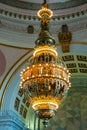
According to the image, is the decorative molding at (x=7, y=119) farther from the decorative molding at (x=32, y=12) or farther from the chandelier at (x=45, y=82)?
the chandelier at (x=45, y=82)

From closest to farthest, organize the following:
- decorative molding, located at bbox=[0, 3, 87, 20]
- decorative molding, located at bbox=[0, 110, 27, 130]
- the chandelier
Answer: the chandelier, decorative molding, located at bbox=[0, 110, 27, 130], decorative molding, located at bbox=[0, 3, 87, 20]

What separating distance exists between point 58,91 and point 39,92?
1.31ft

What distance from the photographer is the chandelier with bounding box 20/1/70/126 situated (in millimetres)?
7066

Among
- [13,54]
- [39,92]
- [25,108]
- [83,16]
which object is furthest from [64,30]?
[39,92]

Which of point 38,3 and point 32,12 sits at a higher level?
point 38,3

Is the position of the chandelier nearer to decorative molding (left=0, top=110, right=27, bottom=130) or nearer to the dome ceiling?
decorative molding (left=0, top=110, right=27, bottom=130)

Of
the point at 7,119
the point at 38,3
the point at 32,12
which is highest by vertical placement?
the point at 38,3

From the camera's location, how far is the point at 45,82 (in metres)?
7.06

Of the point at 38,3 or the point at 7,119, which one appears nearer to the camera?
the point at 7,119

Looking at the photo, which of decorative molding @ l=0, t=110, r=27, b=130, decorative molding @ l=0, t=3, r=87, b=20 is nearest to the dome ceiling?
decorative molding @ l=0, t=3, r=87, b=20

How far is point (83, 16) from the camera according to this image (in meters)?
10.5

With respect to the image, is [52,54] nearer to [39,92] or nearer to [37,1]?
[39,92]

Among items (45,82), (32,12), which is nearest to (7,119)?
(32,12)

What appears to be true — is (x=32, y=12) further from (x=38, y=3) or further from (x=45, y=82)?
(x=45, y=82)
